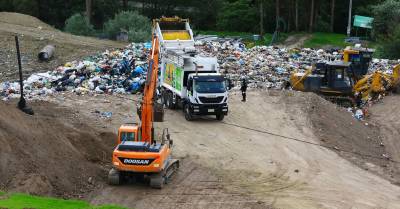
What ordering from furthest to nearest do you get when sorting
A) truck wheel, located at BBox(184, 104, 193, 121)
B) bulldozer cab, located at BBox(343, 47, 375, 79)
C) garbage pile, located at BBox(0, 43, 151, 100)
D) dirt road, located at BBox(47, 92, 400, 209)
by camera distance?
bulldozer cab, located at BBox(343, 47, 375, 79), garbage pile, located at BBox(0, 43, 151, 100), truck wheel, located at BBox(184, 104, 193, 121), dirt road, located at BBox(47, 92, 400, 209)

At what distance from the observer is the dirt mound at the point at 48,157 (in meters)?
17.8

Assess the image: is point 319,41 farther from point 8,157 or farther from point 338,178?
point 8,157

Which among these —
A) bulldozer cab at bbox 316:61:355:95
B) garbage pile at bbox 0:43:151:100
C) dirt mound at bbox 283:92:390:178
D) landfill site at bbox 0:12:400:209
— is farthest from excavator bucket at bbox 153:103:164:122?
bulldozer cab at bbox 316:61:355:95

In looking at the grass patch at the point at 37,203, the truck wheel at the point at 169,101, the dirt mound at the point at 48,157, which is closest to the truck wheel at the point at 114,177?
the dirt mound at the point at 48,157

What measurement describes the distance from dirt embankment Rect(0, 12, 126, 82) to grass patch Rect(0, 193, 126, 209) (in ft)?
70.0

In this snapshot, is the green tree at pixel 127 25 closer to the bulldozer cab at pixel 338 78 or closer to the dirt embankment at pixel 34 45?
the dirt embankment at pixel 34 45

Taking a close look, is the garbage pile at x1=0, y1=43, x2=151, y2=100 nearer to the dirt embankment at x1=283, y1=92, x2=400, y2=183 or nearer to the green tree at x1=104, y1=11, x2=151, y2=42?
the dirt embankment at x1=283, y1=92, x2=400, y2=183

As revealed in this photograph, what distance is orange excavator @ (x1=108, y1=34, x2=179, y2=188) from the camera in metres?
18.8

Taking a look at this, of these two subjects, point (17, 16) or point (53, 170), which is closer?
point (53, 170)

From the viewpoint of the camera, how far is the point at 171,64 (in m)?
31.0

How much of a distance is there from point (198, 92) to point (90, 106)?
17.7 feet

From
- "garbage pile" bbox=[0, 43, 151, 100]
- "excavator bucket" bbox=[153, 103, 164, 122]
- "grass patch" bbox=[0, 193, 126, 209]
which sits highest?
"excavator bucket" bbox=[153, 103, 164, 122]

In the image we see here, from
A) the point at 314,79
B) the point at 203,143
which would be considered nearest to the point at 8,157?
the point at 203,143

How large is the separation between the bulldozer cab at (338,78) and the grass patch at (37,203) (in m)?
21.6
